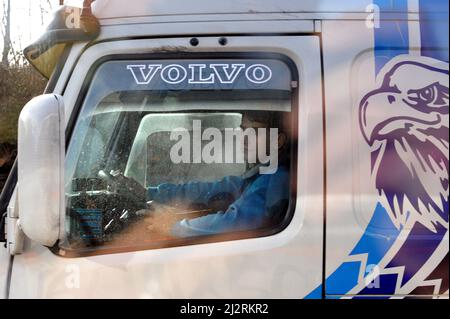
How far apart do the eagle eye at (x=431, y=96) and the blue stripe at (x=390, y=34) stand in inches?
5.9

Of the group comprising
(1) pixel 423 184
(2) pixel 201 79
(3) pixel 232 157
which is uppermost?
(2) pixel 201 79

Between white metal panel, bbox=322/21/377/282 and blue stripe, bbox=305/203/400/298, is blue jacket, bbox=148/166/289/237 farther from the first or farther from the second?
blue stripe, bbox=305/203/400/298

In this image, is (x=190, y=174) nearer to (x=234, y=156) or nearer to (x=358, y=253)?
(x=234, y=156)

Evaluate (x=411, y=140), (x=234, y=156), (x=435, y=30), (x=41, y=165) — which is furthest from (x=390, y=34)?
(x=41, y=165)

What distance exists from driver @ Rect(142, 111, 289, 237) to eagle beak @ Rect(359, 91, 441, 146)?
11.6 inches

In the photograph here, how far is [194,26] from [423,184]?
1.00 metres

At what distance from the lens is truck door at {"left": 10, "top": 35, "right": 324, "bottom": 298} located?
5.76ft

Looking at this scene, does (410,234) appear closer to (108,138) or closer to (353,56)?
(353,56)

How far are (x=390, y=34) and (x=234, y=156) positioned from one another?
0.73m

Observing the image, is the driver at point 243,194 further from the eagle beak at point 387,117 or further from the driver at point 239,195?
the eagle beak at point 387,117

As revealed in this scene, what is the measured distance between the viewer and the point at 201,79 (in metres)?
1.92

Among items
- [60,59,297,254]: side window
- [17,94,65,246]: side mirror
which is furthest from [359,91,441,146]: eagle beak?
[17,94,65,246]: side mirror

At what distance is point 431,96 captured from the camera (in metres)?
1.80
